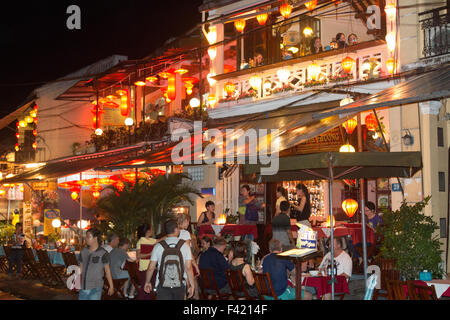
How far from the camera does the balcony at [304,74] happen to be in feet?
46.8

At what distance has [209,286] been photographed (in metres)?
9.88

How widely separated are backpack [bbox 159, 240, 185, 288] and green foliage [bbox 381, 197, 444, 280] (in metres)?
4.82

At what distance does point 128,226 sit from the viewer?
629 inches

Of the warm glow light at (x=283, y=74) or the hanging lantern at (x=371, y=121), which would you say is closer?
the hanging lantern at (x=371, y=121)

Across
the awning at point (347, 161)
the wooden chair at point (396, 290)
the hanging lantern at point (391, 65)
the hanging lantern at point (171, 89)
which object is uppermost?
the hanging lantern at point (171, 89)

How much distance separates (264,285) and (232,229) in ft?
17.6

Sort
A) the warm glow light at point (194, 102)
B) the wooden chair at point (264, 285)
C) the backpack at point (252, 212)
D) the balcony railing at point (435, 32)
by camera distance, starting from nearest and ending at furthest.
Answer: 1. the wooden chair at point (264, 285)
2. the balcony railing at point (435, 32)
3. the backpack at point (252, 212)
4. the warm glow light at point (194, 102)

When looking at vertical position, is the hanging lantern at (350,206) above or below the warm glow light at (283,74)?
below

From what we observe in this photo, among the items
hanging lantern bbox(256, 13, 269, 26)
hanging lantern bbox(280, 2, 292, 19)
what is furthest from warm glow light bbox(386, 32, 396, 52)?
hanging lantern bbox(256, 13, 269, 26)

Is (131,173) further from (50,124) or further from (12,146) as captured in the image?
(12,146)

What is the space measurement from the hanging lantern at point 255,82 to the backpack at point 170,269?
9.86m

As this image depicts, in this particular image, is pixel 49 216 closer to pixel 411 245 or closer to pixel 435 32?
pixel 411 245

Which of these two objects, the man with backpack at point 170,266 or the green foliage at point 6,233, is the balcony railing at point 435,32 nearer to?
the man with backpack at point 170,266

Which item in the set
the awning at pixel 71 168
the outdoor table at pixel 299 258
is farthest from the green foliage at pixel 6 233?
the outdoor table at pixel 299 258
